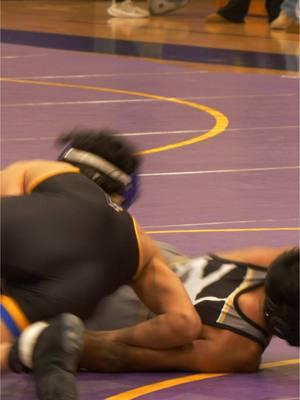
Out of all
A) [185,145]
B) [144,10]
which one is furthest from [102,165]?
[144,10]

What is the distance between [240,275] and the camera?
341 cm

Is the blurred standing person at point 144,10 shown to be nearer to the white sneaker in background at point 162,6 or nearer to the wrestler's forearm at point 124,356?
the white sneaker in background at point 162,6

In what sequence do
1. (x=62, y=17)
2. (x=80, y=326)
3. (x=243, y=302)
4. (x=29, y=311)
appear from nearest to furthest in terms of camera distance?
1. (x=80, y=326)
2. (x=29, y=311)
3. (x=243, y=302)
4. (x=62, y=17)

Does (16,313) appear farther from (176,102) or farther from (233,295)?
(176,102)

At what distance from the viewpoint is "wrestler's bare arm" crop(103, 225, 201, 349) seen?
325cm

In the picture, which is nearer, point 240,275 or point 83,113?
point 240,275

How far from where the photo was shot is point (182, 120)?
6.78 metres

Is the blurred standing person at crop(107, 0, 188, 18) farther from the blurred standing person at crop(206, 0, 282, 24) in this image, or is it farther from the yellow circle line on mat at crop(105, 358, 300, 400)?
the yellow circle line on mat at crop(105, 358, 300, 400)

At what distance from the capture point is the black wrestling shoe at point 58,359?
273 cm

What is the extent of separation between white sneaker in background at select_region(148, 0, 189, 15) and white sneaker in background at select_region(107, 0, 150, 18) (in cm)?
8

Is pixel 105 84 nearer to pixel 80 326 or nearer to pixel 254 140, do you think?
pixel 254 140

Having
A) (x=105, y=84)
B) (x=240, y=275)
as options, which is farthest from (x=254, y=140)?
(x=240, y=275)

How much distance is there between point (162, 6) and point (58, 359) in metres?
9.19

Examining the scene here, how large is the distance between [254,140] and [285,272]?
320 centimetres
